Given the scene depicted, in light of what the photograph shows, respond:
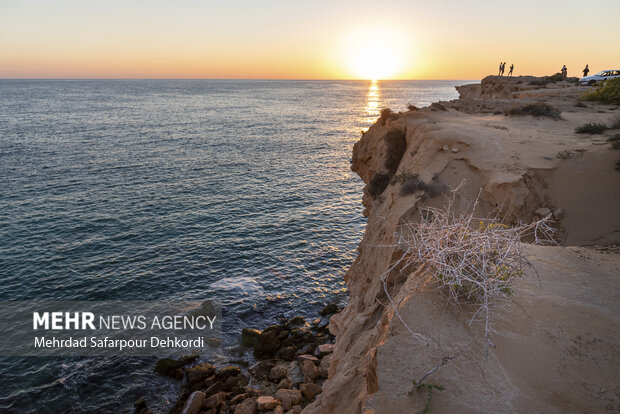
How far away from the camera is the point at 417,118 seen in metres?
22.5

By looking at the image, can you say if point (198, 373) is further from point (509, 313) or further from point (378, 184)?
point (509, 313)

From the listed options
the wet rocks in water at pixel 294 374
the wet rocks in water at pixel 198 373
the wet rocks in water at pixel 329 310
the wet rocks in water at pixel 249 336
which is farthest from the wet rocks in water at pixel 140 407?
the wet rocks in water at pixel 329 310

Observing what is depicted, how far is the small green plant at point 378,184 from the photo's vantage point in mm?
20500

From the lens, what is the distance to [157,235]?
1131 inches

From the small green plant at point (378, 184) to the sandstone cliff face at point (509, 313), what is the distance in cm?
295

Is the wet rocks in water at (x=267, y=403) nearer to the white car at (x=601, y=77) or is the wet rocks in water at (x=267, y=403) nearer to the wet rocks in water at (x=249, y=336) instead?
the wet rocks in water at (x=249, y=336)

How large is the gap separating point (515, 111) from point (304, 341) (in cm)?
2065

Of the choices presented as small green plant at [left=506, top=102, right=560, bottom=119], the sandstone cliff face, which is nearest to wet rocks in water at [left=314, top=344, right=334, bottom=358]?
the sandstone cliff face

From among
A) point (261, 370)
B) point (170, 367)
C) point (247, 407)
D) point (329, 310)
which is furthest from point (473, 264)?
point (329, 310)

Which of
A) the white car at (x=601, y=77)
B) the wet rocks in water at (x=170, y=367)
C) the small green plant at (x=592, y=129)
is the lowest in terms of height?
the wet rocks in water at (x=170, y=367)

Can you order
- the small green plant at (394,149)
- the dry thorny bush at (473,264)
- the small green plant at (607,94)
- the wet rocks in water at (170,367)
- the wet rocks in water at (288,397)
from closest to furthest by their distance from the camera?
the dry thorny bush at (473,264) → the wet rocks in water at (288,397) → the wet rocks in water at (170,367) → the small green plant at (394,149) → the small green plant at (607,94)

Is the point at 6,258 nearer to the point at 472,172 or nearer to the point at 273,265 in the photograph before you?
the point at 273,265

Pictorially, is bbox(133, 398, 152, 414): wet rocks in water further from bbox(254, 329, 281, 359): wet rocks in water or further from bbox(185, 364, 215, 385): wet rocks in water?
bbox(254, 329, 281, 359): wet rocks in water

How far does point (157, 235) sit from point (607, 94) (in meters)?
39.6
